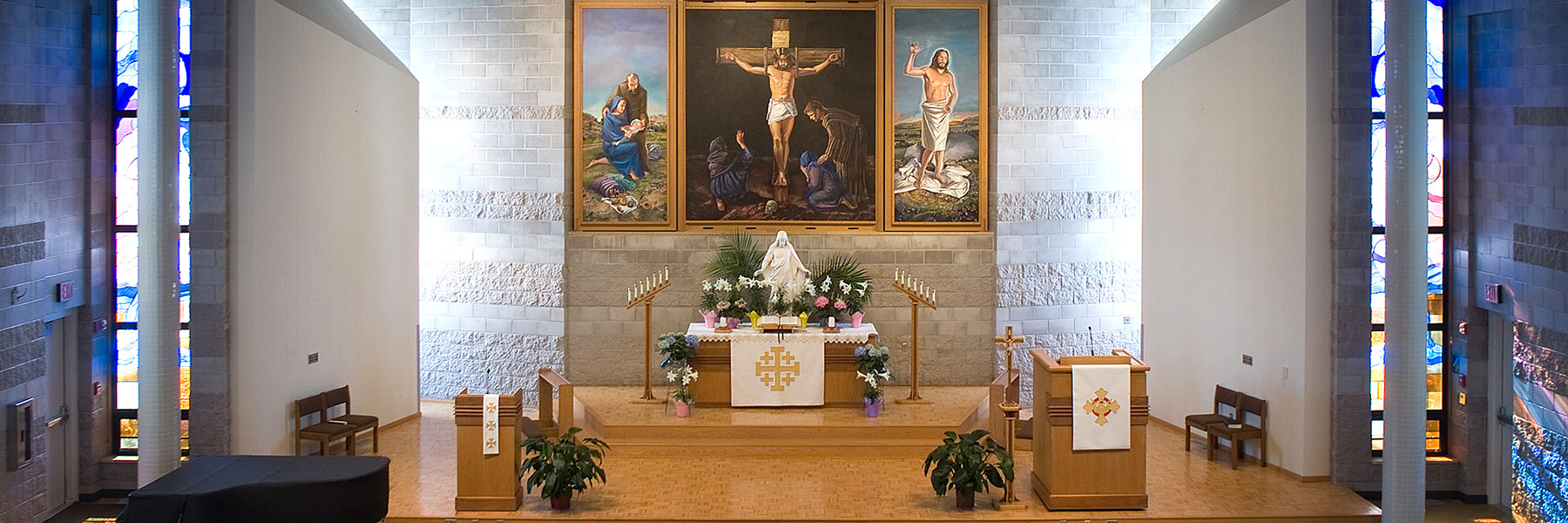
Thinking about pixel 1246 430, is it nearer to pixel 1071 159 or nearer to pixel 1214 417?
pixel 1214 417

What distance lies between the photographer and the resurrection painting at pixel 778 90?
50.6 ft

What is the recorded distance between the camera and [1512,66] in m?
11.1

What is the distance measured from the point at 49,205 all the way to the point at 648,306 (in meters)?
6.11

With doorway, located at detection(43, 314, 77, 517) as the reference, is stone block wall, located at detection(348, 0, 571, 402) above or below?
above

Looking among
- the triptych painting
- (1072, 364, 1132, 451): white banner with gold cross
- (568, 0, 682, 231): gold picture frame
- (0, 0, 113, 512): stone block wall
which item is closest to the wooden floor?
(1072, 364, 1132, 451): white banner with gold cross

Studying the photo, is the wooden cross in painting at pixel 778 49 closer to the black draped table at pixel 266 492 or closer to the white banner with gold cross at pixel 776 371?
the white banner with gold cross at pixel 776 371

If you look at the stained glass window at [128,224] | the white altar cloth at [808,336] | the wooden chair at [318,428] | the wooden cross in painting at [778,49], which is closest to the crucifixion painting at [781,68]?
the wooden cross in painting at [778,49]

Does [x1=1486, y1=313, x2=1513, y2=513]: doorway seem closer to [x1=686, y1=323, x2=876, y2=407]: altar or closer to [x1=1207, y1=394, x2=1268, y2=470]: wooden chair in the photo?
[x1=1207, y1=394, x2=1268, y2=470]: wooden chair

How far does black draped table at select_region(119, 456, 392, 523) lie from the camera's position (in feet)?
26.6

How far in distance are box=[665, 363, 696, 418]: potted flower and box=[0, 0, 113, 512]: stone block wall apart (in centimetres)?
585

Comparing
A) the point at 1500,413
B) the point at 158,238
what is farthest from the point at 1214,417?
the point at 158,238

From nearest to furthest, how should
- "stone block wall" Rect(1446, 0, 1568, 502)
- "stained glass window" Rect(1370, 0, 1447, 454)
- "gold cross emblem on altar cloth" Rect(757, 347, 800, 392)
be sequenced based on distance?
"stone block wall" Rect(1446, 0, 1568, 502), "stained glass window" Rect(1370, 0, 1447, 454), "gold cross emblem on altar cloth" Rect(757, 347, 800, 392)

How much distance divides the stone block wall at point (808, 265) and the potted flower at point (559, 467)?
492 centimetres

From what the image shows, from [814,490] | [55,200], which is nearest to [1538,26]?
[814,490]
